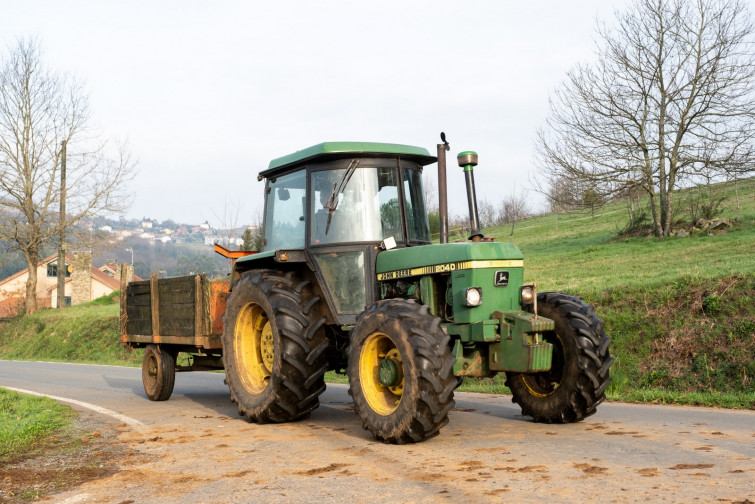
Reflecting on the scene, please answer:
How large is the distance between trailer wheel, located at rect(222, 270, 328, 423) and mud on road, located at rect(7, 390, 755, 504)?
1.11ft

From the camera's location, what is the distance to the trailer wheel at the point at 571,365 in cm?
712

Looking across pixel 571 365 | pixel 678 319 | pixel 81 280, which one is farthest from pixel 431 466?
pixel 81 280

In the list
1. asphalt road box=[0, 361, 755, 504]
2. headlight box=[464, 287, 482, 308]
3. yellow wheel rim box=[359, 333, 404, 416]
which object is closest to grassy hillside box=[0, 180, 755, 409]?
asphalt road box=[0, 361, 755, 504]

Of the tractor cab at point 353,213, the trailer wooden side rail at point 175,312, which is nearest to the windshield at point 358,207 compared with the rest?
the tractor cab at point 353,213

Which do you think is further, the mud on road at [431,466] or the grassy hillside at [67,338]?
the grassy hillside at [67,338]

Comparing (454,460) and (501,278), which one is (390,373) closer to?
(454,460)

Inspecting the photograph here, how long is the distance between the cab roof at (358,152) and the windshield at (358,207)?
172mm

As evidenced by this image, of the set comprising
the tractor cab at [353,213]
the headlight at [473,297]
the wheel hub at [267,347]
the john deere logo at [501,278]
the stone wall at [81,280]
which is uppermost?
the stone wall at [81,280]

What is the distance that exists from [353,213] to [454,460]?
125 inches

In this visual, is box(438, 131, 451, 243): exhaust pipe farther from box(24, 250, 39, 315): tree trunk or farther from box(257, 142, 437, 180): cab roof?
box(24, 250, 39, 315): tree trunk

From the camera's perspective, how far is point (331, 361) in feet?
27.4

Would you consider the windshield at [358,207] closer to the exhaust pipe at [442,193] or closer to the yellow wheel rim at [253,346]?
the exhaust pipe at [442,193]

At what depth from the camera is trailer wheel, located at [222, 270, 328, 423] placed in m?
7.73

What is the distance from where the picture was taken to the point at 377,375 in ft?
23.4
